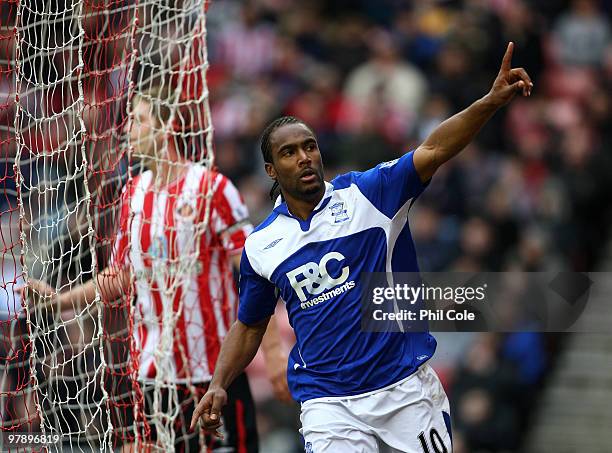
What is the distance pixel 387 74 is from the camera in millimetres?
12930

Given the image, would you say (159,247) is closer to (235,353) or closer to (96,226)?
(96,226)

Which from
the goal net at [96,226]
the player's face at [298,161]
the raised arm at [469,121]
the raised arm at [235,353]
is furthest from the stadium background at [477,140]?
the raised arm at [469,121]

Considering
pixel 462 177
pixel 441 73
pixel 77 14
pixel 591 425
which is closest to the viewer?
pixel 77 14

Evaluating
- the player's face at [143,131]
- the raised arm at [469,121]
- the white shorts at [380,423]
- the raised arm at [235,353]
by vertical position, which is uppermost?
the player's face at [143,131]

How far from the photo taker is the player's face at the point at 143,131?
701 centimetres

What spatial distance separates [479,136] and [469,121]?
22.1 feet

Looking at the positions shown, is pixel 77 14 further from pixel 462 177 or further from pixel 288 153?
pixel 462 177

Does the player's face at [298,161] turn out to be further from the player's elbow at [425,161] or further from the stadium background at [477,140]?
the stadium background at [477,140]

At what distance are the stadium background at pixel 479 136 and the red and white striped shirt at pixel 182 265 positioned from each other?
3859 millimetres

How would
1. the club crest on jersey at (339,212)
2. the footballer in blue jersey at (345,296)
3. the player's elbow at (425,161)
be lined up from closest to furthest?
the player's elbow at (425,161) < the footballer in blue jersey at (345,296) < the club crest on jersey at (339,212)

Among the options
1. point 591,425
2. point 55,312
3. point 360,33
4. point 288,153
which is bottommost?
point 591,425

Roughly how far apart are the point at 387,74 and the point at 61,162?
250 inches

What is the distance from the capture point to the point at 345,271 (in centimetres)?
561

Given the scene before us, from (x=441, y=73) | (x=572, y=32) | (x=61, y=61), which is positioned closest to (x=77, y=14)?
(x=61, y=61)
